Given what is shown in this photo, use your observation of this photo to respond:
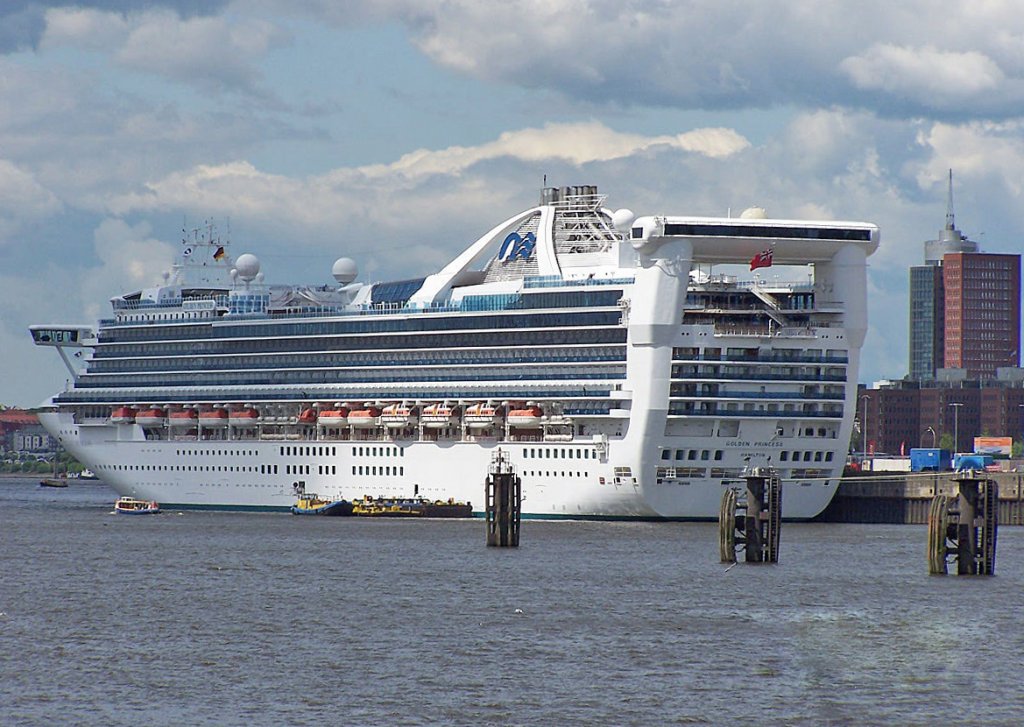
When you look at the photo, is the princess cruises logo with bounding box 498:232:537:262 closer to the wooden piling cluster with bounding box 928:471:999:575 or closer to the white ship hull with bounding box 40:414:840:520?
the white ship hull with bounding box 40:414:840:520

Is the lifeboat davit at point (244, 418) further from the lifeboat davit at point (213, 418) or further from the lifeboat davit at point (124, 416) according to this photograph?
the lifeboat davit at point (124, 416)

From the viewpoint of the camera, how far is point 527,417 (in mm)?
118000

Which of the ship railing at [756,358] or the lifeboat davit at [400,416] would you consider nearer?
the ship railing at [756,358]

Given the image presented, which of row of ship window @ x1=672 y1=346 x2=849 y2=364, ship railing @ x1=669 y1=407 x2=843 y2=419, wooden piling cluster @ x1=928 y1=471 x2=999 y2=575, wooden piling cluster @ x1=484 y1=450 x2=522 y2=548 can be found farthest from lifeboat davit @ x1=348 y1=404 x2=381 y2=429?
wooden piling cluster @ x1=928 y1=471 x2=999 y2=575

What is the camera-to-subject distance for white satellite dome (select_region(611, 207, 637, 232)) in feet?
387

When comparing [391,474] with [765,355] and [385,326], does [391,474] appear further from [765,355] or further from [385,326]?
[765,355]

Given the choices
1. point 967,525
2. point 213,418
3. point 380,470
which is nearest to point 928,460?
point 380,470

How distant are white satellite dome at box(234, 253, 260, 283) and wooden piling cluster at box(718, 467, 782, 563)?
63.8 metres

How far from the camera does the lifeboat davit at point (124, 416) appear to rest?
143 m

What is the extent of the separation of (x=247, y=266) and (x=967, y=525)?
243ft

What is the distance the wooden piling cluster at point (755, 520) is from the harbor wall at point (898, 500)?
1486 inches

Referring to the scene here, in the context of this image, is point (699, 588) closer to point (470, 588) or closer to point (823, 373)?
point (470, 588)

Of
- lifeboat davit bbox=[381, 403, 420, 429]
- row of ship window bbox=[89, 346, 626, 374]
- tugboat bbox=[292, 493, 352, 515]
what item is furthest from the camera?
tugboat bbox=[292, 493, 352, 515]

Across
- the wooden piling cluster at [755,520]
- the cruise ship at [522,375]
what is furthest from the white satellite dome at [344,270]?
the wooden piling cluster at [755,520]
